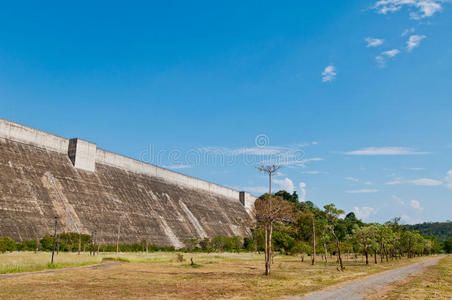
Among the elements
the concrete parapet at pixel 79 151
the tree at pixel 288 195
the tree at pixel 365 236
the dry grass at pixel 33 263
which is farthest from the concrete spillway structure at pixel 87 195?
the tree at pixel 288 195

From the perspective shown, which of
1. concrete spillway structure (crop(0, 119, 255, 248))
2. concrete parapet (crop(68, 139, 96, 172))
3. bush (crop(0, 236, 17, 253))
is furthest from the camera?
concrete parapet (crop(68, 139, 96, 172))

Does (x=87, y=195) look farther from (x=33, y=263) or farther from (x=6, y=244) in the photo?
(x=33, y=263)

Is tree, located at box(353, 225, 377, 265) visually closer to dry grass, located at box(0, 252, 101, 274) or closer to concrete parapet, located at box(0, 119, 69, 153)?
dry grass, located at box(0, 252, 101, 274)

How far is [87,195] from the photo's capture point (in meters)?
49.7

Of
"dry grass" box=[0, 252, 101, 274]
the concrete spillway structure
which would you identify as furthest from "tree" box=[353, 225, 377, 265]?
"dry grass" box=[0, 252, 101, 274]

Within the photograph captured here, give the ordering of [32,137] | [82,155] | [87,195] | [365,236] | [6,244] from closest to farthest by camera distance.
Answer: [6,244] < [365,236] < [87,195] < [32,137] < [82,155]

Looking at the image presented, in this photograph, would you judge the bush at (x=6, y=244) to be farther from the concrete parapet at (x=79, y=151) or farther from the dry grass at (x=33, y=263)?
the concrete parapet at (x=79, y=151)

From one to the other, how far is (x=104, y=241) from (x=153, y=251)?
7.55 metres

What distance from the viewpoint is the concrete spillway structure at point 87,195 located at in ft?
133

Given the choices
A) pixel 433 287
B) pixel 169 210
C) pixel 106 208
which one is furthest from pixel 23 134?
pixel 433 287

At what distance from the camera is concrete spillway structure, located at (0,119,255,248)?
40500 mm

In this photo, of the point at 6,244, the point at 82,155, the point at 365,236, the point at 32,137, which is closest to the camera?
the point at 6,244

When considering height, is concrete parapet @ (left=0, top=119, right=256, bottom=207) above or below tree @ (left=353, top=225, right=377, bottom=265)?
above

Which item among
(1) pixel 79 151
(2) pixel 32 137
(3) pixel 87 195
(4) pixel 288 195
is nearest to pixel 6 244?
(3) pixel 87 195
